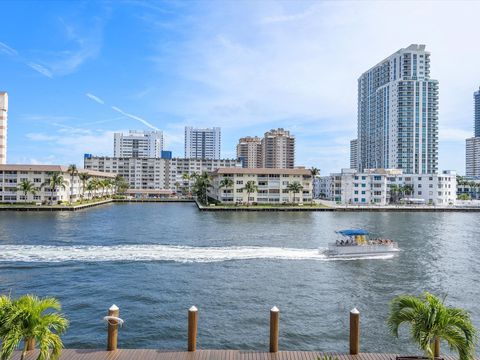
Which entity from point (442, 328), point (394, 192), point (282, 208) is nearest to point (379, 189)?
point (394, 192)

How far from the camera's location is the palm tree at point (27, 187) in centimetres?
12412

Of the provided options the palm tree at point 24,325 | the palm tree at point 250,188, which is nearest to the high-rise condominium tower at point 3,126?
the palm tree at point 250,188

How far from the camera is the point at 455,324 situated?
14.3m

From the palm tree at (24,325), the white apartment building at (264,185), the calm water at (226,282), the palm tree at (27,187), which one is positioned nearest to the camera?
the palm tree at (24,325)

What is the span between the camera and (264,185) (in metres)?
142

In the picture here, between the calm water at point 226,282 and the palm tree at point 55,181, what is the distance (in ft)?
192

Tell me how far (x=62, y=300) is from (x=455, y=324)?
93.9 feet

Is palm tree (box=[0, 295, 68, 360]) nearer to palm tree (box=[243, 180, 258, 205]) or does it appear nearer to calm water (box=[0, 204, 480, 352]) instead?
calm water (box=[0, 204, 480, 352])

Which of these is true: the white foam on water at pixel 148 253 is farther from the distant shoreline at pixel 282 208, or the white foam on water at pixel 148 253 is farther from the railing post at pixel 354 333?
the distant shoreline at pixel 282 208

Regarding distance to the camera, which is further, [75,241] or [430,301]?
[75,241]

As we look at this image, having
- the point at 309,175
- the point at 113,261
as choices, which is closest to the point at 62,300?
the point at 113,261

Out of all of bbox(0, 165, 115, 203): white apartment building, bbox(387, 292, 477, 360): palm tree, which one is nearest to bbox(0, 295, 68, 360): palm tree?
bbox(387, 292, 477, 360): palm tree

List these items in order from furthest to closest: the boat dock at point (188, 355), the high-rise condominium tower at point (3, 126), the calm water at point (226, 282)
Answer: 1. the high-rise condominium tower at point (3, 126)
2. the calm water at point (226, 282)
3. the boat dock at point (188, 355)

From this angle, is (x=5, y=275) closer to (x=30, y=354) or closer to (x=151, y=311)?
(x=151, y=311)
